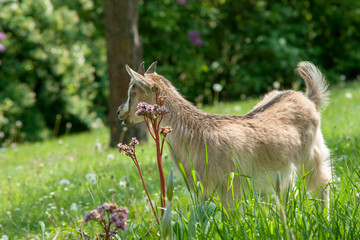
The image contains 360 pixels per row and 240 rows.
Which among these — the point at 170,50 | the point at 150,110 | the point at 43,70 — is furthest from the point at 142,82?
the point at 170,50

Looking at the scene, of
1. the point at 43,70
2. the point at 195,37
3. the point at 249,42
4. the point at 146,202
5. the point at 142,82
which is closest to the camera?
the point at 142,82

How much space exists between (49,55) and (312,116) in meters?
9.56

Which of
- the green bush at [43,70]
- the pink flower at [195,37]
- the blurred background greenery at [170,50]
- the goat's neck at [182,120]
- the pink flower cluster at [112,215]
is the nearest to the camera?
the pink flower cluster at [112,215]

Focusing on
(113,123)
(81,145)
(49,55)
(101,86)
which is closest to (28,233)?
(113,123)

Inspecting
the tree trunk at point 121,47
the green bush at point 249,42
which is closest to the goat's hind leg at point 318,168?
the tree trunk at point 121,47

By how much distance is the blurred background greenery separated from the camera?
11945 mm

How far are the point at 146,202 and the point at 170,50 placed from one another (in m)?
9.47

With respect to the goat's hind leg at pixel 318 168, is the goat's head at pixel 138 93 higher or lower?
higher

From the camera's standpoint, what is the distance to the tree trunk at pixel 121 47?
24.5 ft

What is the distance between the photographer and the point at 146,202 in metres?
4.37

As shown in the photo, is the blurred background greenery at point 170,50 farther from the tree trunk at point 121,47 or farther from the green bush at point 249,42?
the tree trunk at point 121,47

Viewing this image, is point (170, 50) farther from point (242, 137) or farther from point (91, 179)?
point (242, 137)

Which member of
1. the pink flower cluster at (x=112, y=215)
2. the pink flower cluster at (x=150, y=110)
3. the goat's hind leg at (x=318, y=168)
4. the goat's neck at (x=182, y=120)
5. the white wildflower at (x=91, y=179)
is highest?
the pink flower cluster at (x=150, y=110)

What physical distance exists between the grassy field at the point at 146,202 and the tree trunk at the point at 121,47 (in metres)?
0.61
